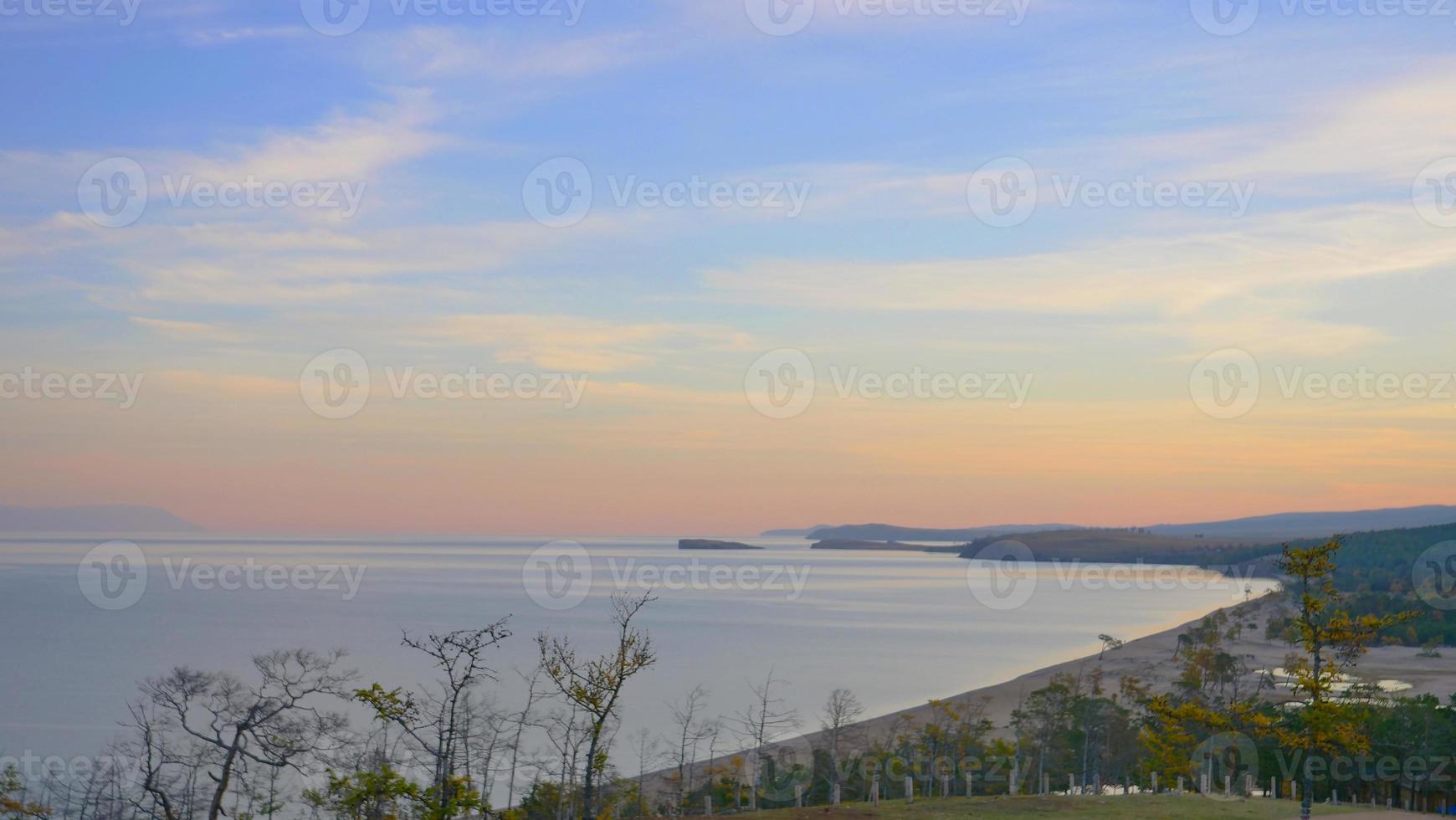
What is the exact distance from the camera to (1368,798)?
38906mm

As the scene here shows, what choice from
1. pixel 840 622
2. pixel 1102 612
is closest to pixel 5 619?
pixel 840 622

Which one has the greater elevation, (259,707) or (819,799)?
(259,707)

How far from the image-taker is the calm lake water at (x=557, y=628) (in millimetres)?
65250

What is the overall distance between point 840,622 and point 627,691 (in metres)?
50.4

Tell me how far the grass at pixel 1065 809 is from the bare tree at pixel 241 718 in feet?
36.2

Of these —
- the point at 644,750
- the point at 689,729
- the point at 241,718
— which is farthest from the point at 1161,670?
the point at 241,718

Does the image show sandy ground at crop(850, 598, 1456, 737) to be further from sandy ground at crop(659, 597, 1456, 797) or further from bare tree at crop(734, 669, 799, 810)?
bare tree at crop(734, 669, 799, 810)

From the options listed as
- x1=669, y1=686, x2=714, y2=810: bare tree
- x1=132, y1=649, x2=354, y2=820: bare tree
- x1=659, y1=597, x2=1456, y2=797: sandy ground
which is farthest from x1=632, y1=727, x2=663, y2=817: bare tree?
x1=132, y1=649, x2=354, y2=820: bare tree

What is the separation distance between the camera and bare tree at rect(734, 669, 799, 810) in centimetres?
4828

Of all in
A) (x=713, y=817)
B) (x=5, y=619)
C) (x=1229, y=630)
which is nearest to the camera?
(x=713, y=817)

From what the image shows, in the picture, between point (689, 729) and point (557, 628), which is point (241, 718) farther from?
point (557, 628)

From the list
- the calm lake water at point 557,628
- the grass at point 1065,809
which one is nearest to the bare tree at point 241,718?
the calm lake water at point 557,628

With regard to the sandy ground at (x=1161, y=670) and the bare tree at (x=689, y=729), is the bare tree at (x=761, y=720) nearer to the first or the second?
the bare tree at (x=689, y=729)

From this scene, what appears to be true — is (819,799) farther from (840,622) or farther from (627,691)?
(840,622)
